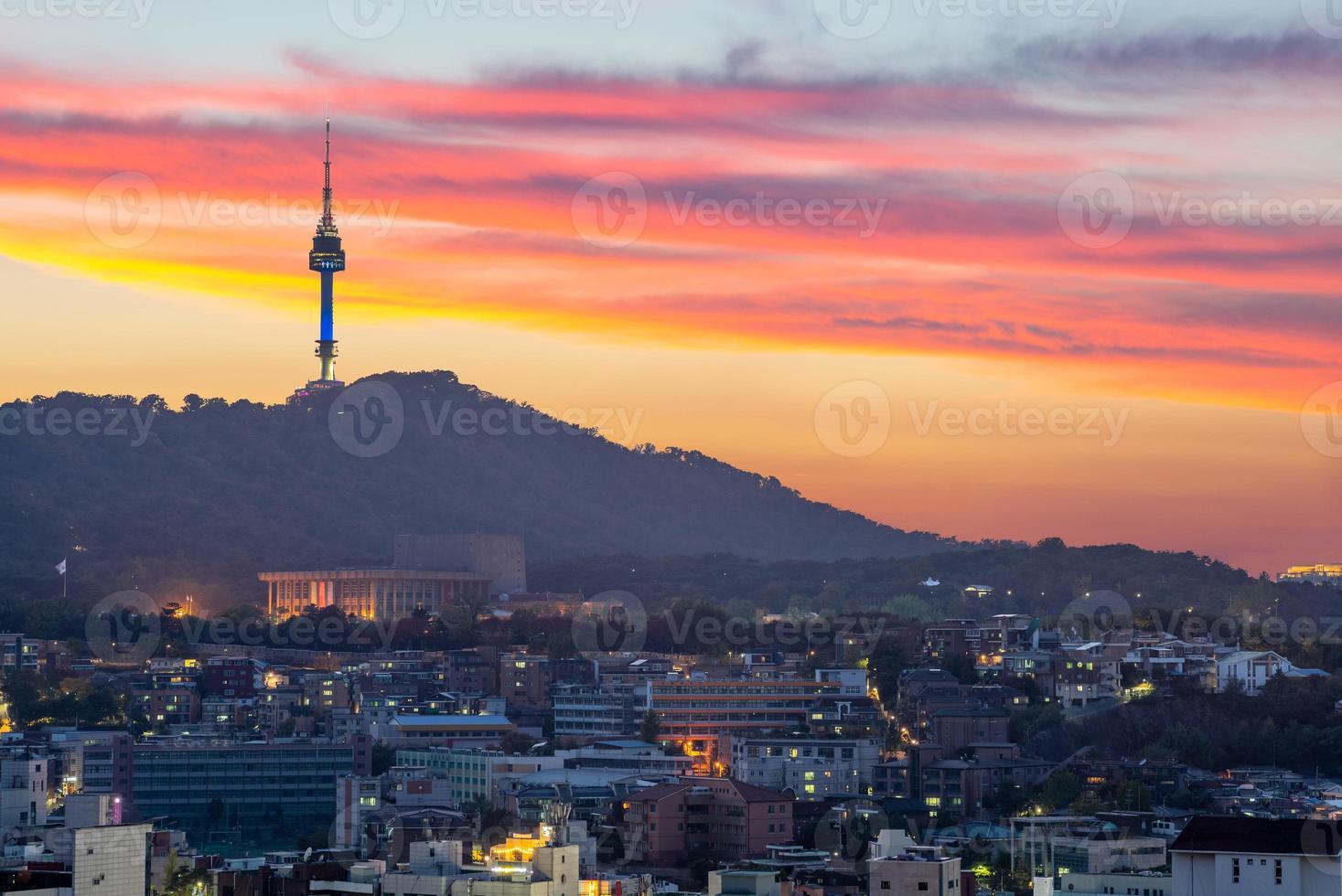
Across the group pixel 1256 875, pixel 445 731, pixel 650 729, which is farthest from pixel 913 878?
pixel 445 731

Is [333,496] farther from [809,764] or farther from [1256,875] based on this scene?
[1256,875]

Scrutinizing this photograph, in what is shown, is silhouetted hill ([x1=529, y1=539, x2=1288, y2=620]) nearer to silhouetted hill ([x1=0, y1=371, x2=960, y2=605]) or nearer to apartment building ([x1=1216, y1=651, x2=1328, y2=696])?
silhouetted hill ([x1=0, y1=371, x2=960, y2=605])

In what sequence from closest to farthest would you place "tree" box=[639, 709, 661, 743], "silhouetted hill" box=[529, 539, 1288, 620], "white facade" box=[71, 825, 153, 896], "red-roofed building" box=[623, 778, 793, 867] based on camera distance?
"white facade" box=[71, 825, 153, 896], "red-roofed building" box=[623, 778, 793, 867], "tree" box=[639, 709, 661, 743], "silhouetted hill" box=[529, 539, 1288, 620]

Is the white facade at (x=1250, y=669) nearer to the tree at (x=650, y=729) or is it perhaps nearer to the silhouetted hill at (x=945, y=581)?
the tree at (x=650, y=729)

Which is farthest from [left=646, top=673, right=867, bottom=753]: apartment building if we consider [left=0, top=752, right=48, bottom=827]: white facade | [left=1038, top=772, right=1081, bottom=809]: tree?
[left=0, top=752, right=48, bottom=827]: white facade

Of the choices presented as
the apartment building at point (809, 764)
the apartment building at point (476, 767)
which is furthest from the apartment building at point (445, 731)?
the apartment building at point (809, 764)
